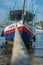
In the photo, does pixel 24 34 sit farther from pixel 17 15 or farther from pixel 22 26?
pixel 17 15

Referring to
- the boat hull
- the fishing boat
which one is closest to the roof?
the fishing boat

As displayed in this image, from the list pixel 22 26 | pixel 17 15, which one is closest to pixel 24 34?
pixel 22 26

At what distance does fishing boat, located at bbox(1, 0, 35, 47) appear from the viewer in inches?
980

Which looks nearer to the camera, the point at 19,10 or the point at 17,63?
the point at 17,63

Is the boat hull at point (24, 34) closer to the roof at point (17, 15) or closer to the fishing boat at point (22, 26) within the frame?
the fishing boat at point (22, 26)

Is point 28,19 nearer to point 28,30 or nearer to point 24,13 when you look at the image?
point 24,13

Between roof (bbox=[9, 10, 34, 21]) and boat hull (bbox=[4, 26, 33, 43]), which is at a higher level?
roof (bbox=[9, 10, 34, 21])

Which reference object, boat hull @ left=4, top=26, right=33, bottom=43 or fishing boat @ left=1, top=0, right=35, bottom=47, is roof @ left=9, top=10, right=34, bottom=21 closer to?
fishing boat @ left=1, top=0, right=35, bottom=47

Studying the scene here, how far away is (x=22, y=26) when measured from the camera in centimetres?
2464

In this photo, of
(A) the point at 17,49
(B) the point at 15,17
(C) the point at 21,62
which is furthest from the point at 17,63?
(B) the point at 15,17

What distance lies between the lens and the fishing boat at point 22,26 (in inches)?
980

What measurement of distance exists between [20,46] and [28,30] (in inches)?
896

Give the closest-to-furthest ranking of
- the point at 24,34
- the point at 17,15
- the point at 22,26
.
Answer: the point at 22,26 < the point at 24,34 < the point at 17,15

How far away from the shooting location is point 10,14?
30547 mm
